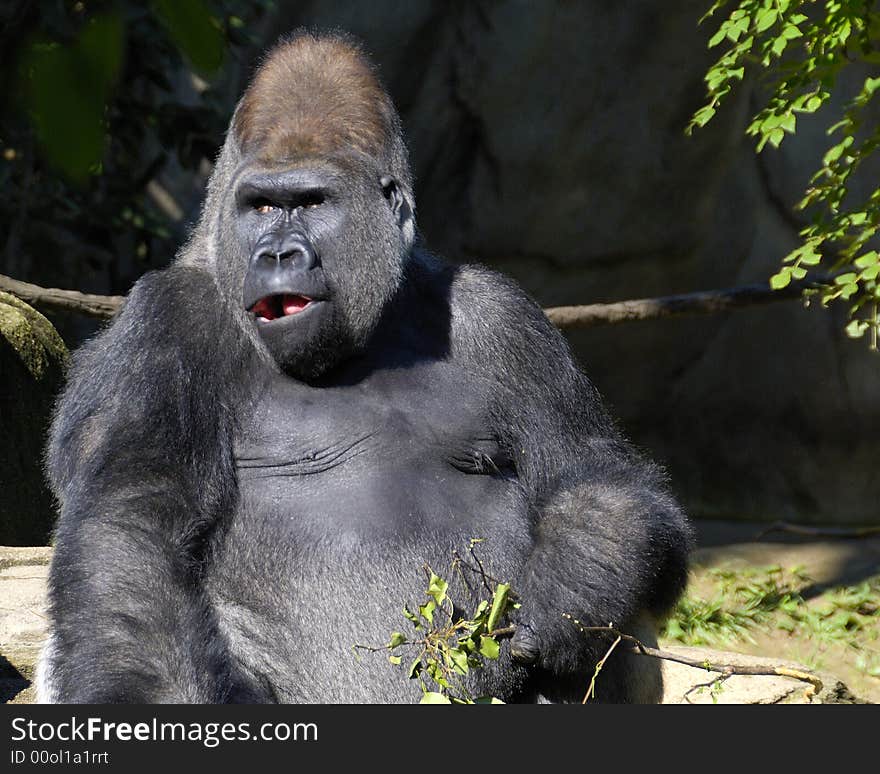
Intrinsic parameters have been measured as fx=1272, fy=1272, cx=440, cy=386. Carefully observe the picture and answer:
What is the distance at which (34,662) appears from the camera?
402 centimetres

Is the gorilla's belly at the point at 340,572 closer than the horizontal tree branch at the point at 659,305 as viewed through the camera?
Yes

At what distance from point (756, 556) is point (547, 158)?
2.97 metres

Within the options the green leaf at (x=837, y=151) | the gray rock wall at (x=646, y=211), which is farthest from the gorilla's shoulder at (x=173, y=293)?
the gray rock wall at (x=646, y=211)

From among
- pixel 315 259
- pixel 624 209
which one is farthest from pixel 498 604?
pixel 624 209

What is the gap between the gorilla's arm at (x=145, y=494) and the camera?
8.89 feet

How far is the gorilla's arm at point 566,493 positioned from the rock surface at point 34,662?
928 millimetres

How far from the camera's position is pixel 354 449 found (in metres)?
3.23

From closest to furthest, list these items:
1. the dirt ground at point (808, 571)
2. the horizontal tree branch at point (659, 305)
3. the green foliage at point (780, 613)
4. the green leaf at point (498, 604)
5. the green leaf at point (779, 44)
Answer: the green leaf at point (498, 604) → the green leaf at point (779, 44) → the horizontal tree branch at point (659, 305) → the dirt ground at point (808, 571) → the green foliage at point (780, 613)

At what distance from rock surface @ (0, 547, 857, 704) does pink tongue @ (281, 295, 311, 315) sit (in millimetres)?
1510

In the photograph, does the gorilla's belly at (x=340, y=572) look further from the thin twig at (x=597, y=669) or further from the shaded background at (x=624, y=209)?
the shaded background at (x=624, y=209)

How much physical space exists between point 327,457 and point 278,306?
40cm

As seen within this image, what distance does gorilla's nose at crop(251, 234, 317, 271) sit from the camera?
3.10 m

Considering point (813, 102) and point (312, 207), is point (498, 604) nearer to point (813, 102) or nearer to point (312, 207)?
point (312, 207)

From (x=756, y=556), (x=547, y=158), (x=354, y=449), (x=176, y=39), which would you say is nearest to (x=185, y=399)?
(x=354, y=449)
